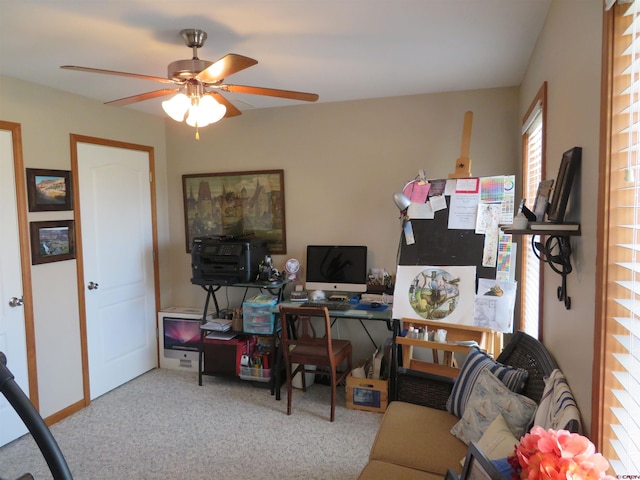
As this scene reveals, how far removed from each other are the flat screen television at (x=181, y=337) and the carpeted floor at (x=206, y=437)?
1.32ft

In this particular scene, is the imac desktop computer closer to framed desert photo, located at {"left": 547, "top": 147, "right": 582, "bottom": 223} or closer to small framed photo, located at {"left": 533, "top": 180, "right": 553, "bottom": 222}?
small framed photo, located at {"left": 533, "top": 180, "right": 553, "bottom": 222}

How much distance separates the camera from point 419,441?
201 centimetres

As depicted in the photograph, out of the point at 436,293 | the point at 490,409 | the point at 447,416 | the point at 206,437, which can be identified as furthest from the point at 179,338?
the point at 490,409

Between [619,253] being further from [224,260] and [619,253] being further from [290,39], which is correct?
[224,260]

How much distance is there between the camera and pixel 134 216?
13.0ft

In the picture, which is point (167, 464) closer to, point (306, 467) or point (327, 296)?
point (306, 467)

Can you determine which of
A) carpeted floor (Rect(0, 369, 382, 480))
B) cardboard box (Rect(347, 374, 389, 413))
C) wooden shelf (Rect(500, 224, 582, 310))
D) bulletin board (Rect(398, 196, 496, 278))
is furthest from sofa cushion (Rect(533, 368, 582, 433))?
cardboard box (Rect(347, 374, 389, 413))

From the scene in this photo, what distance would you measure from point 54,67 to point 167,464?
2564mm

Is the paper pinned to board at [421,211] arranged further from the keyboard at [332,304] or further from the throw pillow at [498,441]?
the throw pillow at [498,441]

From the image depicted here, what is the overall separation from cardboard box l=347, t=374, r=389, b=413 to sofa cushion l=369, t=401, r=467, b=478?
980 millimetres

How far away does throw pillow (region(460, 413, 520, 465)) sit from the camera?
1630 millimetres

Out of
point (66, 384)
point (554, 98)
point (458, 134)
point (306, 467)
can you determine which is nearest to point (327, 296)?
point (306, 467)

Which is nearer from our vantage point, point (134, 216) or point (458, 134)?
point (458, 134)

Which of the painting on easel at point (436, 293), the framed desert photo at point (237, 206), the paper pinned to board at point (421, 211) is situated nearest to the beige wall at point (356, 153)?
the framed desert photo at point (237, 206)
